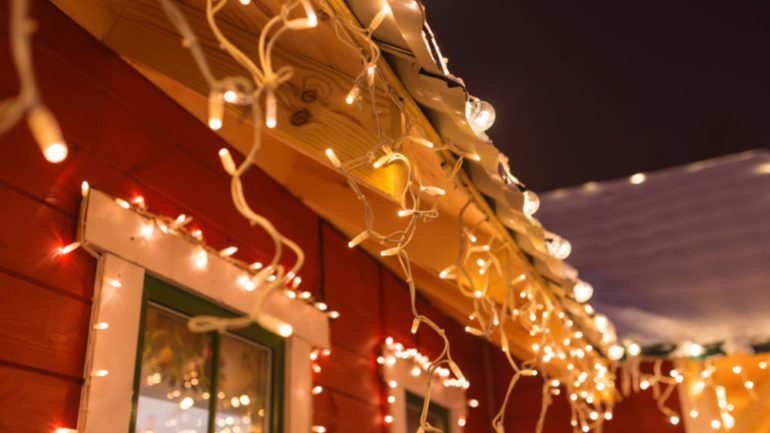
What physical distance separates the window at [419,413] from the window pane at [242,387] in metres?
1.28

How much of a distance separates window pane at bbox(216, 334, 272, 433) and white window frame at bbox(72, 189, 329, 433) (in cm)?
22

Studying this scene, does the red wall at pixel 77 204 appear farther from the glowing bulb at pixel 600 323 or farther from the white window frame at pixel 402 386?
the glowing bulb at pixel 600 323

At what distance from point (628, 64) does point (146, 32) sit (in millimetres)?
2477

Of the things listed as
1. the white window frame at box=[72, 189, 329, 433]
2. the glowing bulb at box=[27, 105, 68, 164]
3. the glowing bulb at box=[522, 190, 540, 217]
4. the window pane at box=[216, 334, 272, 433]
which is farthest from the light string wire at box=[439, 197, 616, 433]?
the glowing bulb at box=[27, 105, 68, 164]

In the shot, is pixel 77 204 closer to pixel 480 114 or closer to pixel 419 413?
pixel 480 114

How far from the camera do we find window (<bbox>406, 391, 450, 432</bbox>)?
3.88 meters

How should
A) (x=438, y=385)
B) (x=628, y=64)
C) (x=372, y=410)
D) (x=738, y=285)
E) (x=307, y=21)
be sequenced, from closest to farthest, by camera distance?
(x=307, y=21)
(x=372, y=410)
(x=628, y=64)
(x=438, y=385)
(x=738, y=285)

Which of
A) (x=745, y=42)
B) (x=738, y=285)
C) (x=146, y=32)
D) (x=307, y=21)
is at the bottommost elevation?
(x=307, y=21)

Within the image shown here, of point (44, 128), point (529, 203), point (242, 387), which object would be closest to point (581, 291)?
point (529, 203)

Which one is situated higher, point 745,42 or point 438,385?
point 745,42

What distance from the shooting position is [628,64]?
12.0ft

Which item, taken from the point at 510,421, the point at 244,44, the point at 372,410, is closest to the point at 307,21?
the point at 244,44

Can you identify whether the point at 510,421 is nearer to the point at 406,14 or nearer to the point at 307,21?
the point at 406,14

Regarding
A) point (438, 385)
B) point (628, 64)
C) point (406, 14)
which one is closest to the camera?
Answer: point (406, 14)
